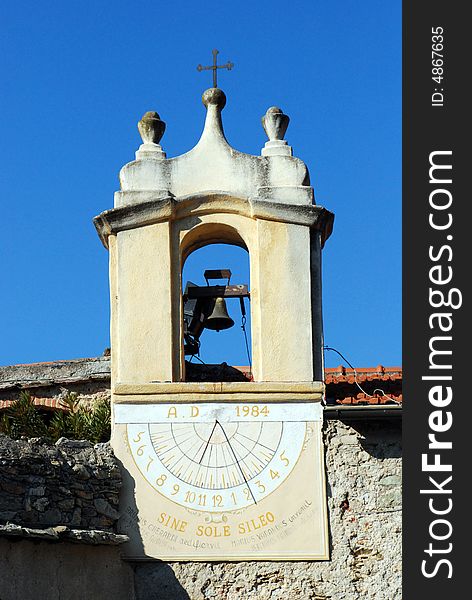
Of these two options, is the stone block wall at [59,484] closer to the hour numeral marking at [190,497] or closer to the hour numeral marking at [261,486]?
the hour numeral marking at [190,497]

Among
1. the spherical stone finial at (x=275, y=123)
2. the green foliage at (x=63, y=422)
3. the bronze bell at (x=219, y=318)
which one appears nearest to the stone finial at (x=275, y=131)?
the spherical stone finial at (x=275, y=123)

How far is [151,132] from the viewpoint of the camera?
16609mm

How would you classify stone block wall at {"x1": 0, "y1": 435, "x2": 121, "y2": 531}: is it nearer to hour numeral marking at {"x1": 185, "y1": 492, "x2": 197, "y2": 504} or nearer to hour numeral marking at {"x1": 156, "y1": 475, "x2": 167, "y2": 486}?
hour numeral marking at {"x1": 156, "y1": 475, "x2": 167, "y2": 486}

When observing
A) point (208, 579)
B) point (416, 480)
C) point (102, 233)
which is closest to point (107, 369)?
point (102, 233)

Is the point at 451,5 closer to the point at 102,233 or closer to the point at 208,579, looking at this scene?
the point at 102,233

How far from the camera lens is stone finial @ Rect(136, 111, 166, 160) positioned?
54.2 ft

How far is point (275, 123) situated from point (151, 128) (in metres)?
1.29

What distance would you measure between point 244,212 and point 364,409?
247 cm

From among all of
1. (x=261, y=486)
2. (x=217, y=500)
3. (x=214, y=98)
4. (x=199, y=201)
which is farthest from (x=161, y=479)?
(x=214, y=98)

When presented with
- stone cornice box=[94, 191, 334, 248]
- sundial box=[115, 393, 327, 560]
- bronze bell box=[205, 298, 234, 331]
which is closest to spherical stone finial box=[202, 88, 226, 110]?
stone cornice box=[94, 191, 334, 248]

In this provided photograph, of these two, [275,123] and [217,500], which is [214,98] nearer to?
[275,123]

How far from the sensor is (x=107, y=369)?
1939cm

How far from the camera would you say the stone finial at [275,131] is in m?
16.5

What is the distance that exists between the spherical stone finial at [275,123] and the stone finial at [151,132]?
1.09 m
